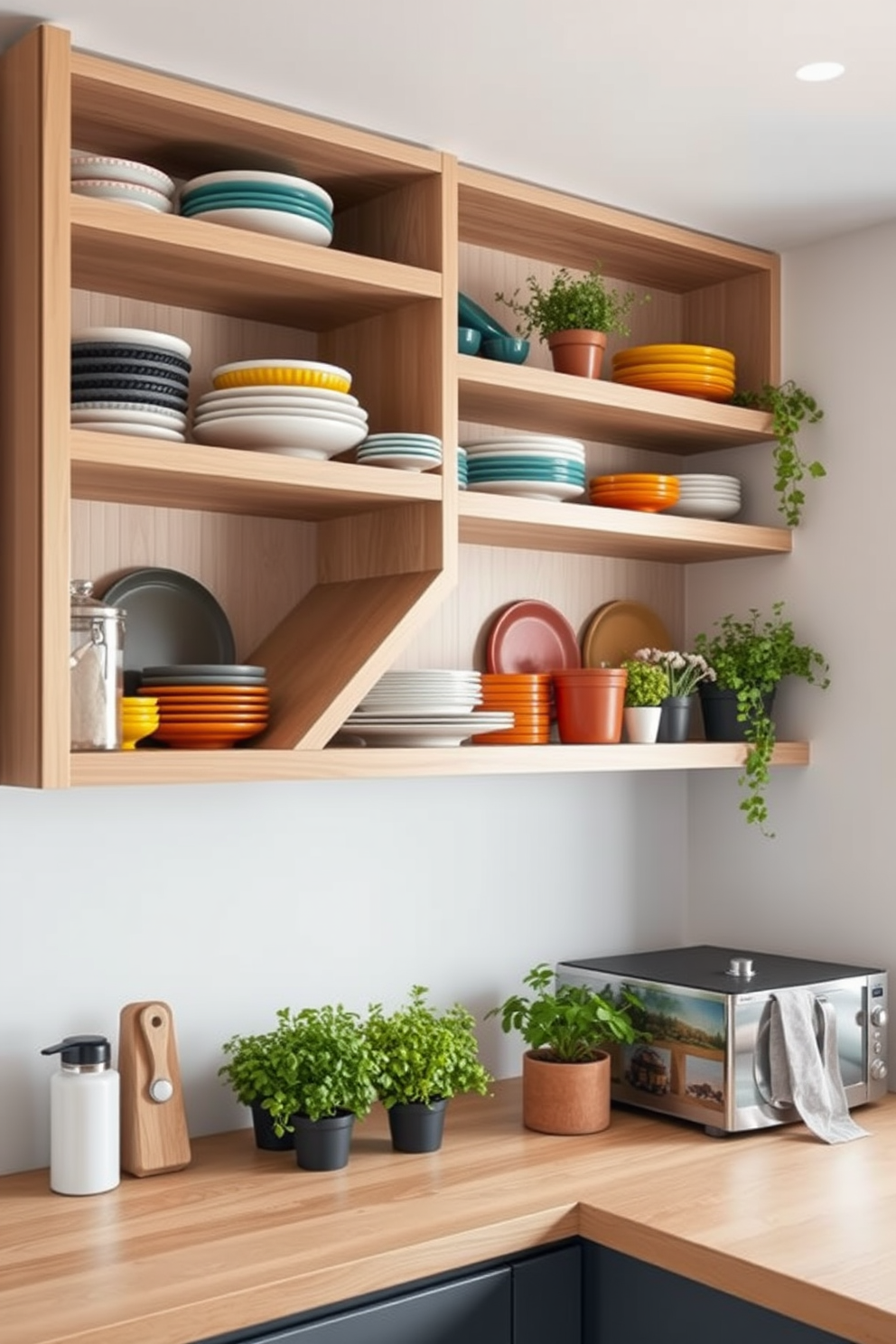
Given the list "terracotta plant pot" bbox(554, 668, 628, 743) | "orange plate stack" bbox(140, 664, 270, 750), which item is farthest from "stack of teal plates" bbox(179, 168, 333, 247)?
"terracotta plant pot" bbox(554, 668, 628, 743)

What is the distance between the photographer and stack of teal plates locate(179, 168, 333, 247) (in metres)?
2.18

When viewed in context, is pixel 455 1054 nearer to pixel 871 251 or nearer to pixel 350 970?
pixel 350 970

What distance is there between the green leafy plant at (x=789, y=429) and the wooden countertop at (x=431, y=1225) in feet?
3.77

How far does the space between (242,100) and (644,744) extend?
4.06 feet

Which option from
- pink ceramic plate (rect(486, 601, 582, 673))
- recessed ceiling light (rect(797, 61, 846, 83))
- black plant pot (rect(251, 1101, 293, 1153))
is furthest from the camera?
pink ceramic plate (rect(486, 601, 582, 673))

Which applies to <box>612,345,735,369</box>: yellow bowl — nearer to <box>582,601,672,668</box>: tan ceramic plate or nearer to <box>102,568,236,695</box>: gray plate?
<box>582,601,672,668</box>: tan ceramic plate

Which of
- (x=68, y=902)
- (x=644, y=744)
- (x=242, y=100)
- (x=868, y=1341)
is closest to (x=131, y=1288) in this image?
(x=68, y=902)

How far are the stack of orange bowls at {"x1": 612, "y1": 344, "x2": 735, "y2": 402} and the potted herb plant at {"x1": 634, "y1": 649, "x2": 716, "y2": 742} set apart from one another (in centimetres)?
49

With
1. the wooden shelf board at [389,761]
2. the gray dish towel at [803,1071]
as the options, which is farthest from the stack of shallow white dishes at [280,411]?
the gray dish towel at [803,1071]

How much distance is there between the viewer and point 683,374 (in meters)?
2.78

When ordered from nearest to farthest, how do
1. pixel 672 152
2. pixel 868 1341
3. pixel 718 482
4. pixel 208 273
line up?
pixel 868 1341, pixel 208 273, pixel 672 152, pixel 718 482

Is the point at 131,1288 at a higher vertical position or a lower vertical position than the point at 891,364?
lower

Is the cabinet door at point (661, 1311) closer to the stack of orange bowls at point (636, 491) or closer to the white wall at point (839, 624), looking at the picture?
the white wall at point (839, 624)

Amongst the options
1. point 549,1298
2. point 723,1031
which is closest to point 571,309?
point 723,1031
